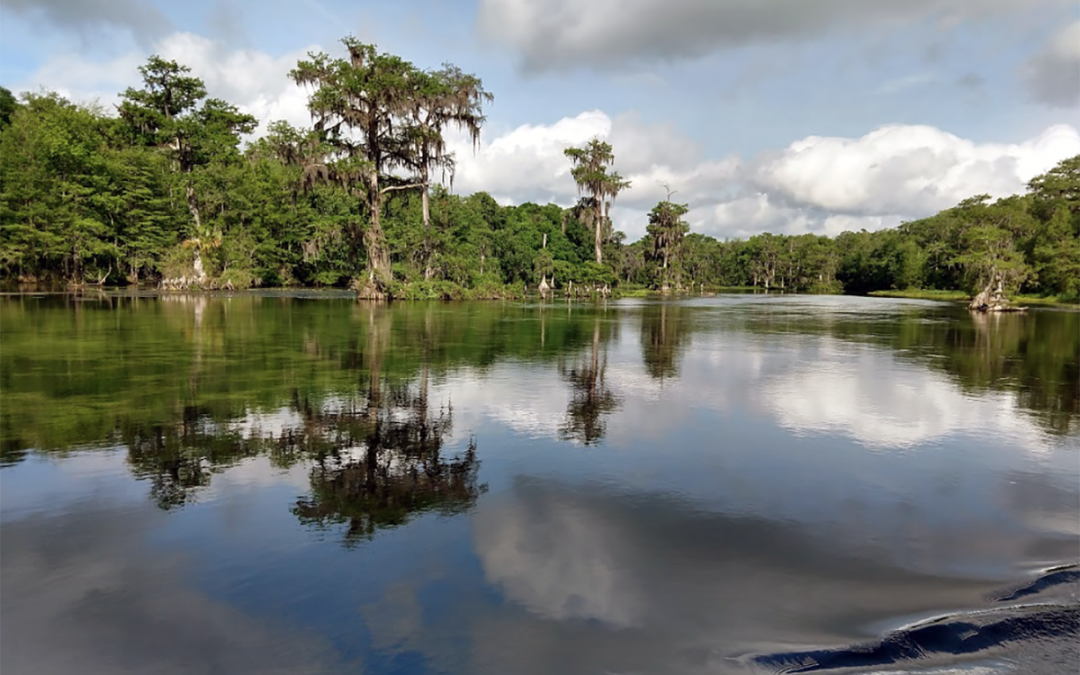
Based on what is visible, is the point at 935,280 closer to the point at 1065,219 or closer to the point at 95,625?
the point at 1065,219

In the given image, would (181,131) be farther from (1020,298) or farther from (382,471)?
(1020,298)

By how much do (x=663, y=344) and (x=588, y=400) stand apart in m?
10.7

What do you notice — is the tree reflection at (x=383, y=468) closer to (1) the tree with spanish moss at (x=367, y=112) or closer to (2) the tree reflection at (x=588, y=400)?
(2) the tree reflection at (x=588, y=400)

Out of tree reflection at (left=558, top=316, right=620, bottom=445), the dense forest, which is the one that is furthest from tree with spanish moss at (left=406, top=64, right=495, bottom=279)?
tree reflection at (left=558, top=316, right=620, bottom=445)

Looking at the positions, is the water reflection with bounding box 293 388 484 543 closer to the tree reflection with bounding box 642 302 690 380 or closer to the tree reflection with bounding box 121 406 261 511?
the tree reflection with bounding box 121 406 261 511

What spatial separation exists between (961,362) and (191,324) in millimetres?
26990


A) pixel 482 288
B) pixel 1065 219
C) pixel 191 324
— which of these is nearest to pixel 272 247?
pixel 482 288

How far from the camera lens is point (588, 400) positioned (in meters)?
12.2

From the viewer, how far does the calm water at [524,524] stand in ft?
14.0

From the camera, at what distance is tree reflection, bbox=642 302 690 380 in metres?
16.3

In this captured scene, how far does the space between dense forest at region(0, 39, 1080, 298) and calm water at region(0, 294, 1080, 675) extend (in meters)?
30.6

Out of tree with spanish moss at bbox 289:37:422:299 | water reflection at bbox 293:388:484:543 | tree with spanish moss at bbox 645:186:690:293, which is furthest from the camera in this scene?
tree with spanish moss at bbox 645:186:690:293

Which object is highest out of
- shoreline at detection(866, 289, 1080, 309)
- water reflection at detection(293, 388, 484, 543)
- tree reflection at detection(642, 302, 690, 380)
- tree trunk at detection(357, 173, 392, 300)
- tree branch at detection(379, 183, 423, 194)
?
tree branch at detection(379, 183, 423, 194)

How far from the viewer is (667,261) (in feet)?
255
